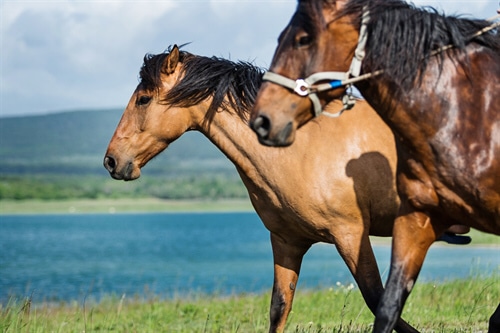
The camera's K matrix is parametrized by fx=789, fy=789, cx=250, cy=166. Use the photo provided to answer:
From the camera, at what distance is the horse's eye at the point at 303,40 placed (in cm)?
460

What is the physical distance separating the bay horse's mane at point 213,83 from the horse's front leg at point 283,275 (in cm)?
124

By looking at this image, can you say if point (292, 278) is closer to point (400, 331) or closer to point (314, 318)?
point (400, 331)

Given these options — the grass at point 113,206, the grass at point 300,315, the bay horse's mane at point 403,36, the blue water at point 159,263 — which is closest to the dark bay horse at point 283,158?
the grass at point 300,315

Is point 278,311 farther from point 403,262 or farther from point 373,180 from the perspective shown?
point 403,262

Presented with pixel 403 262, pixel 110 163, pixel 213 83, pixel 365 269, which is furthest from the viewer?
pixel 110 163

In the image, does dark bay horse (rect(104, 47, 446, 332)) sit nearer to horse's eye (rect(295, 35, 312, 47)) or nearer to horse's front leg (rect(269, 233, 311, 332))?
horse's front leg (rect(269, 233, 311, 332))

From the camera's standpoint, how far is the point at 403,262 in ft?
16.3

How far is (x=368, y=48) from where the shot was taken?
4.67 metres

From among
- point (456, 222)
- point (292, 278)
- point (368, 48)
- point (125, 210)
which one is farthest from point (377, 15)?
point (125, 210)

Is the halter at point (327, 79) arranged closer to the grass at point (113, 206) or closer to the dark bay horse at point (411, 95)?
the dark bay horse at point (411, 95)

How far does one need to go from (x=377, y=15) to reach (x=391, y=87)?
1.44 ft

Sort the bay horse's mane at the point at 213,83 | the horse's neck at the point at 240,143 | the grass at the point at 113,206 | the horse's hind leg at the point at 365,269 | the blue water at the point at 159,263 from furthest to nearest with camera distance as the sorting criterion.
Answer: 1. the grass at the point at 113,206
2. the blue water at the point at 159,263
3. the bay horse's mane at the point at 213,83
4. the horse's neck at the point at 240,143
5. the horse's hind leg at the point at 365,269

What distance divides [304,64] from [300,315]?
6.87 meters

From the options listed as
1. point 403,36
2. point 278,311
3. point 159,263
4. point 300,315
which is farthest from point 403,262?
point 159,263
